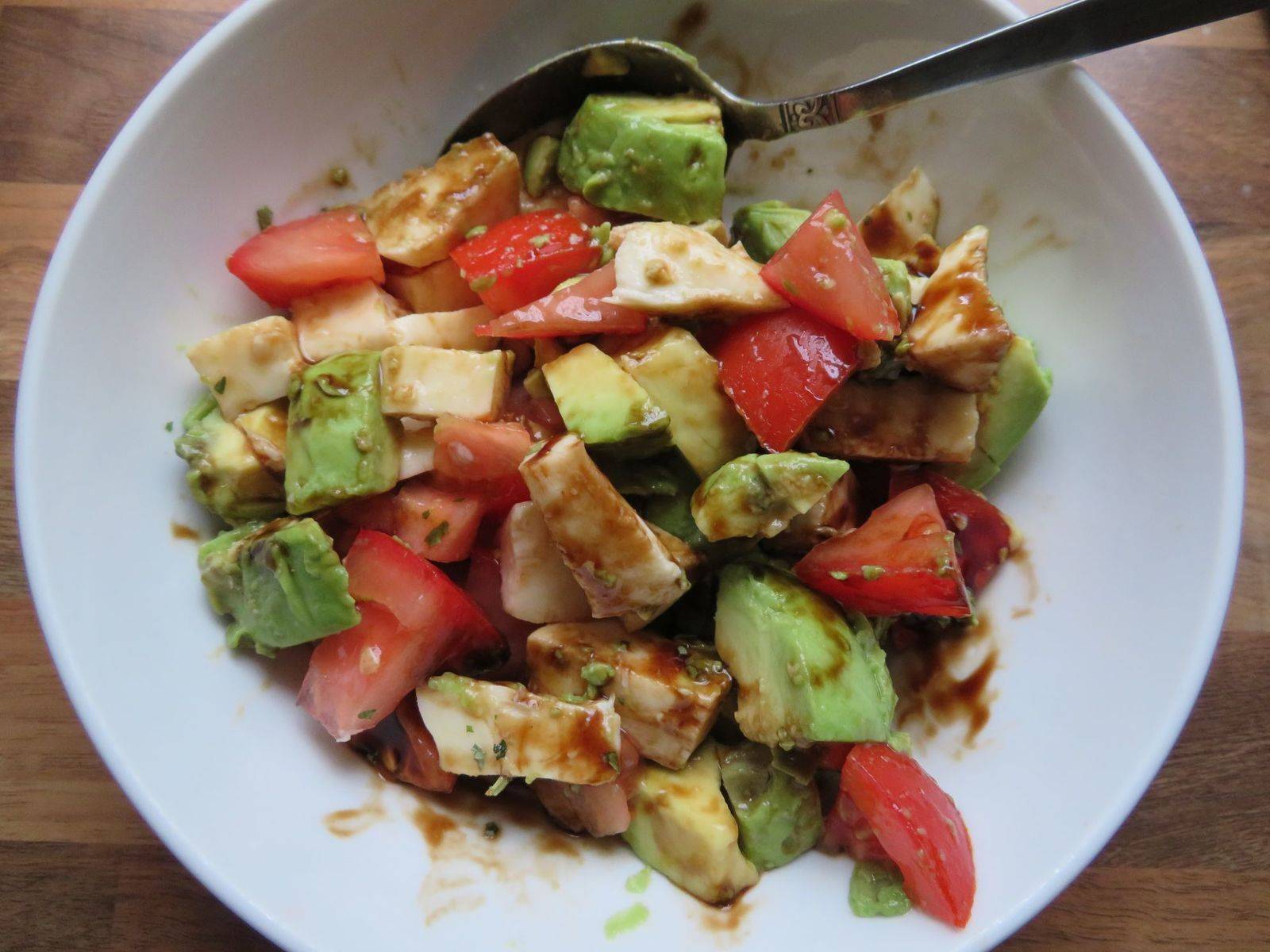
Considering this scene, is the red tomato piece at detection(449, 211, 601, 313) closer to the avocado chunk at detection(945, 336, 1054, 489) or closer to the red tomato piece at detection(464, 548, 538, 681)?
the red tomato piece at detection(464, 548, 538, 681)

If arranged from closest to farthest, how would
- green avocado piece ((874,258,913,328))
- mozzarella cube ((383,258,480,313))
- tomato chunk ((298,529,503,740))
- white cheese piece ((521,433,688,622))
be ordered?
white cheese piece ((521,433,688,622)) < tomato chunk ((298,529,503,740)) < green avocado piece ((874,258,913,328)) < mozzarella cube ((383,258,480,313))

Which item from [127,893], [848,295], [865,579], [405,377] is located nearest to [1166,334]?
[848,295]

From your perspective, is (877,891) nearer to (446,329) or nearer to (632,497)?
(632,497)

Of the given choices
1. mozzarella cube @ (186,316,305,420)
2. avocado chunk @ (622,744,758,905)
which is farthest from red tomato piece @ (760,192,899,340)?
mozzarella cube @ (186,316,305,420)

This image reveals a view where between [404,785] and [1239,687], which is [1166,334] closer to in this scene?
[1239,687]

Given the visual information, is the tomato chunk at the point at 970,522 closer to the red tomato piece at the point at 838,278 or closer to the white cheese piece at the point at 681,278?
the red tomato piece at the point at 838,278

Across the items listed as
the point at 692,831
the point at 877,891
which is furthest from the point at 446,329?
the point at 877,891
